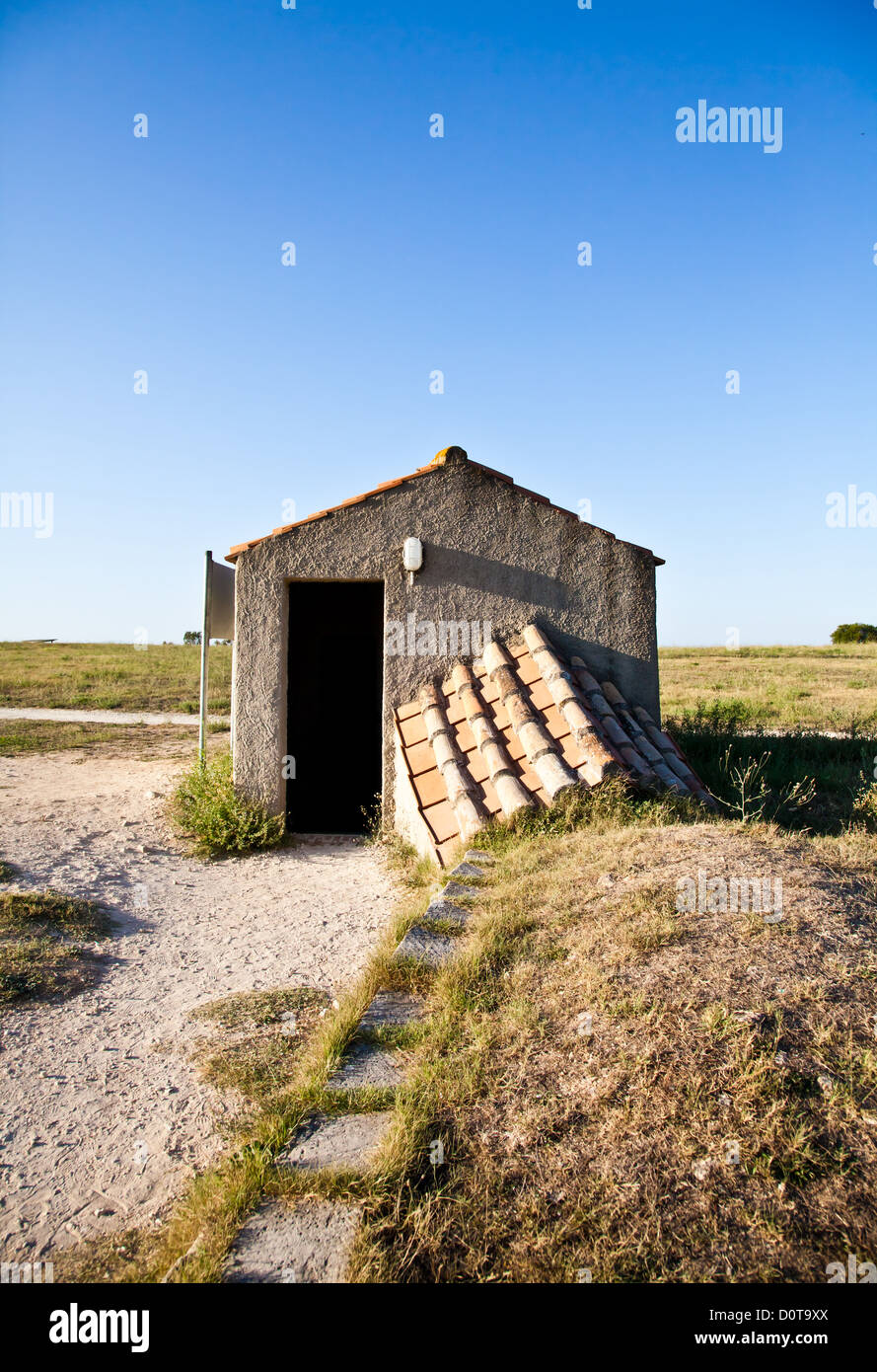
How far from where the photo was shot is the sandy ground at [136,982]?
303cm

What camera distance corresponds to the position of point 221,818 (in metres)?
7.54

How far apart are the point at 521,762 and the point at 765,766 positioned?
390cm

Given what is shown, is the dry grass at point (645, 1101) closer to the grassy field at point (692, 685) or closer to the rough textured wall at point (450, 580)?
the rough textured wall at point (450, 580)

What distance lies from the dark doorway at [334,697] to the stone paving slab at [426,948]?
18.5 ft

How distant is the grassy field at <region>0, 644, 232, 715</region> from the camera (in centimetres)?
1978

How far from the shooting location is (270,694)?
7.74m

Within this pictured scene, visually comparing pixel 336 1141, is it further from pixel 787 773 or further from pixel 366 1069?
pixel 787 773

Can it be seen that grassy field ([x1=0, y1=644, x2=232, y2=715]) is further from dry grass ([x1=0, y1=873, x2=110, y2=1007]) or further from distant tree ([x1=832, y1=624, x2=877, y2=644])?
distant tree ([x1=832, y1=624, x2=877, y2=644])

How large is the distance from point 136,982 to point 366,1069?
85.2 inches

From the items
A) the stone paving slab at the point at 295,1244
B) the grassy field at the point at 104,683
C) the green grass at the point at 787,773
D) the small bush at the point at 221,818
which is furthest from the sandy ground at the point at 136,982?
the grassy field at the point at 104,683

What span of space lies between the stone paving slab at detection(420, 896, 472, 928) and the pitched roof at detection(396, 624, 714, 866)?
1.16m

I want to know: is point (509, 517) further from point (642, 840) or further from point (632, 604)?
point (642, 840)

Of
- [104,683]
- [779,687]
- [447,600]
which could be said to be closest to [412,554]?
[447,600]

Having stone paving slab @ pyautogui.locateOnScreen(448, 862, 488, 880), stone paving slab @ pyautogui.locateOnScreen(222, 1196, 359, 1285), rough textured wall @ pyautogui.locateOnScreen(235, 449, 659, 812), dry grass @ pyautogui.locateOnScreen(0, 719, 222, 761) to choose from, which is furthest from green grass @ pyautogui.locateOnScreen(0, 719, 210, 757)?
stone paving slab @ pyautogui.locateOnScreen(222, 1196, 359, 1285)
